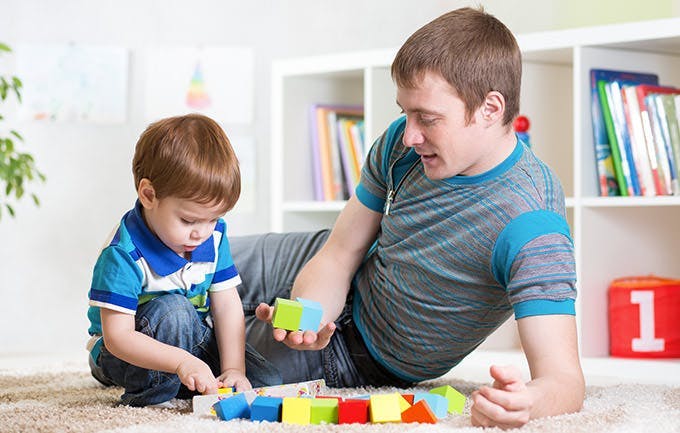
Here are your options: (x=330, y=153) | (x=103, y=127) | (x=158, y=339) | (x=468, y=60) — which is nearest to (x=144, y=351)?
(x=158, y=339)

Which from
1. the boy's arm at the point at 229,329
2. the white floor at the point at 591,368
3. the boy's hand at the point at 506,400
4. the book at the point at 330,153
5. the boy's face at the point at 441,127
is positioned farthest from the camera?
the book at the point at 330,153

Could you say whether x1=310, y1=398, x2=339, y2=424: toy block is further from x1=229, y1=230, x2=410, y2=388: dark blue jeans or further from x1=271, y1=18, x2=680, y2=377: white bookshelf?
x1=271, y1=18, x2=680, y2=377: white bookshelf

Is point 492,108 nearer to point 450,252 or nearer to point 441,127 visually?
point 441,127

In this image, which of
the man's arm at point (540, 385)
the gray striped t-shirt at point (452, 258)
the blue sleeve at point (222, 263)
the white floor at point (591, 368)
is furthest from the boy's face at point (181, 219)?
the white floor at point (591, 368)

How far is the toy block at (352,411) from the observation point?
117cm

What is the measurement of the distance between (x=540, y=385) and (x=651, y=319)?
110 cm

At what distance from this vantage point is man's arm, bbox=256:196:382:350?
5.13ft

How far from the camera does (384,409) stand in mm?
1177

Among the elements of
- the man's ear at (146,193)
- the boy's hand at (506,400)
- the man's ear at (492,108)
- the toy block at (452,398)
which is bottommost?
the toy block at (452,398)

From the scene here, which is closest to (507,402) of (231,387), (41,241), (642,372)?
(231,387)

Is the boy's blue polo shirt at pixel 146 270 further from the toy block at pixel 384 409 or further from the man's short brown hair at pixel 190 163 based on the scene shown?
the toy block at pixel 384 409

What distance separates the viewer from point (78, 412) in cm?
131

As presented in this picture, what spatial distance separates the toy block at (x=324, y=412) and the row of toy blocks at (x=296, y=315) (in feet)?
0.53

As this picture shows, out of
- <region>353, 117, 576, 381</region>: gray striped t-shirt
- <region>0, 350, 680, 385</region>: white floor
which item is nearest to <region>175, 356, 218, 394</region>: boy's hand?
<region>353, 117, 576, 381</region>: gray striped t-shirt
